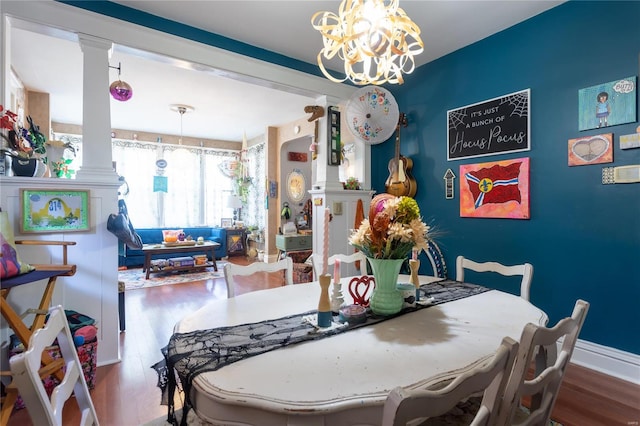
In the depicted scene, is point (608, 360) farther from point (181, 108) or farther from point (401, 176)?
point (181, 108)

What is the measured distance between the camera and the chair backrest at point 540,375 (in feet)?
2.57

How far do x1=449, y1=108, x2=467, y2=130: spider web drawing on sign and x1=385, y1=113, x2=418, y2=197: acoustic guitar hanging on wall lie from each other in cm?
54

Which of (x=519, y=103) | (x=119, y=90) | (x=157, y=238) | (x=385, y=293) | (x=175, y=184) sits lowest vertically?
(x=157, y=238)

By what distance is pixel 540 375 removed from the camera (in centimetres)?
85

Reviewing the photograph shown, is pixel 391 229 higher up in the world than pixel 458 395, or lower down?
higher up

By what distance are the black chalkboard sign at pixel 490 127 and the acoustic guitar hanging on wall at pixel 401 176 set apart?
0.47 m

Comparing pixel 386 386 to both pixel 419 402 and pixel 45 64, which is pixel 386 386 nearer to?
pixel 419 402

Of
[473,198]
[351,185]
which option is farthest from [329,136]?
[473,198]

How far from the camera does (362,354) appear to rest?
3.29 ft

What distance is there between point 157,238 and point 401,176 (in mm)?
5193

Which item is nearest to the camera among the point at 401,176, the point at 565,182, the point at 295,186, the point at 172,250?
the point at 565,182

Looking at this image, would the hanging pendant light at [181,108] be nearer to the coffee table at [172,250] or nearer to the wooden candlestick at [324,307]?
the coffee table at [172,250]

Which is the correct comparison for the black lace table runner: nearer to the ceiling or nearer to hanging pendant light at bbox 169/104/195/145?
the ceiling

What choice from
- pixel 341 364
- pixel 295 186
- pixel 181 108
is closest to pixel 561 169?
pixel 341 364
